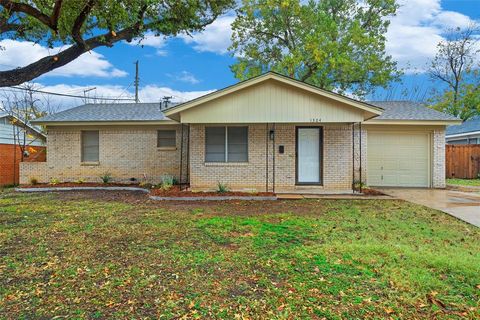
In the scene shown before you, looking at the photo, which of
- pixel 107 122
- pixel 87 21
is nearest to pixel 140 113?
pixel 107 122

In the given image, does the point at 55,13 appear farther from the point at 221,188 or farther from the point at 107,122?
the point at 107,122

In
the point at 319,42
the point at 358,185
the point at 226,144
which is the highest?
the point at 319,42

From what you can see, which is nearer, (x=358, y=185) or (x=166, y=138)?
(x=358, y=185)

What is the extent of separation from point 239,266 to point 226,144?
7617 millimetres

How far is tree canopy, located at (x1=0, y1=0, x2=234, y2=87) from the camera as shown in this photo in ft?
24.4

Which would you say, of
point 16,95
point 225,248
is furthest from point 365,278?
point 16,95

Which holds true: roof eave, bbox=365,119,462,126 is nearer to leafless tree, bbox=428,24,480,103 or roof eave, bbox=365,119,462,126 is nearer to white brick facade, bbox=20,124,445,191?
white brick facade, bbox=20,124,445,191

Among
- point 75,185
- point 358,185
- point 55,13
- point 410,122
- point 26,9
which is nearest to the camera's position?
point 55,13

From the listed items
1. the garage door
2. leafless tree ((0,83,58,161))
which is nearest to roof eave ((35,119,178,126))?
leafless tree ((0,83,58,161))

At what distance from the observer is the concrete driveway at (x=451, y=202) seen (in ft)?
23.9

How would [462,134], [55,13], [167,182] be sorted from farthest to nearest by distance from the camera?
[462,134]
[167,182]
[55,13]

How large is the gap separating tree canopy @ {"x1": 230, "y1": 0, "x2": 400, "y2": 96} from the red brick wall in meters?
13.8

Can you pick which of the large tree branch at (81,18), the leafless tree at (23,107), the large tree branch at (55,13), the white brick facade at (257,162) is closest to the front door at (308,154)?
the white brick facade at (257,162)

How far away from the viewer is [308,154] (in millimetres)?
11500
